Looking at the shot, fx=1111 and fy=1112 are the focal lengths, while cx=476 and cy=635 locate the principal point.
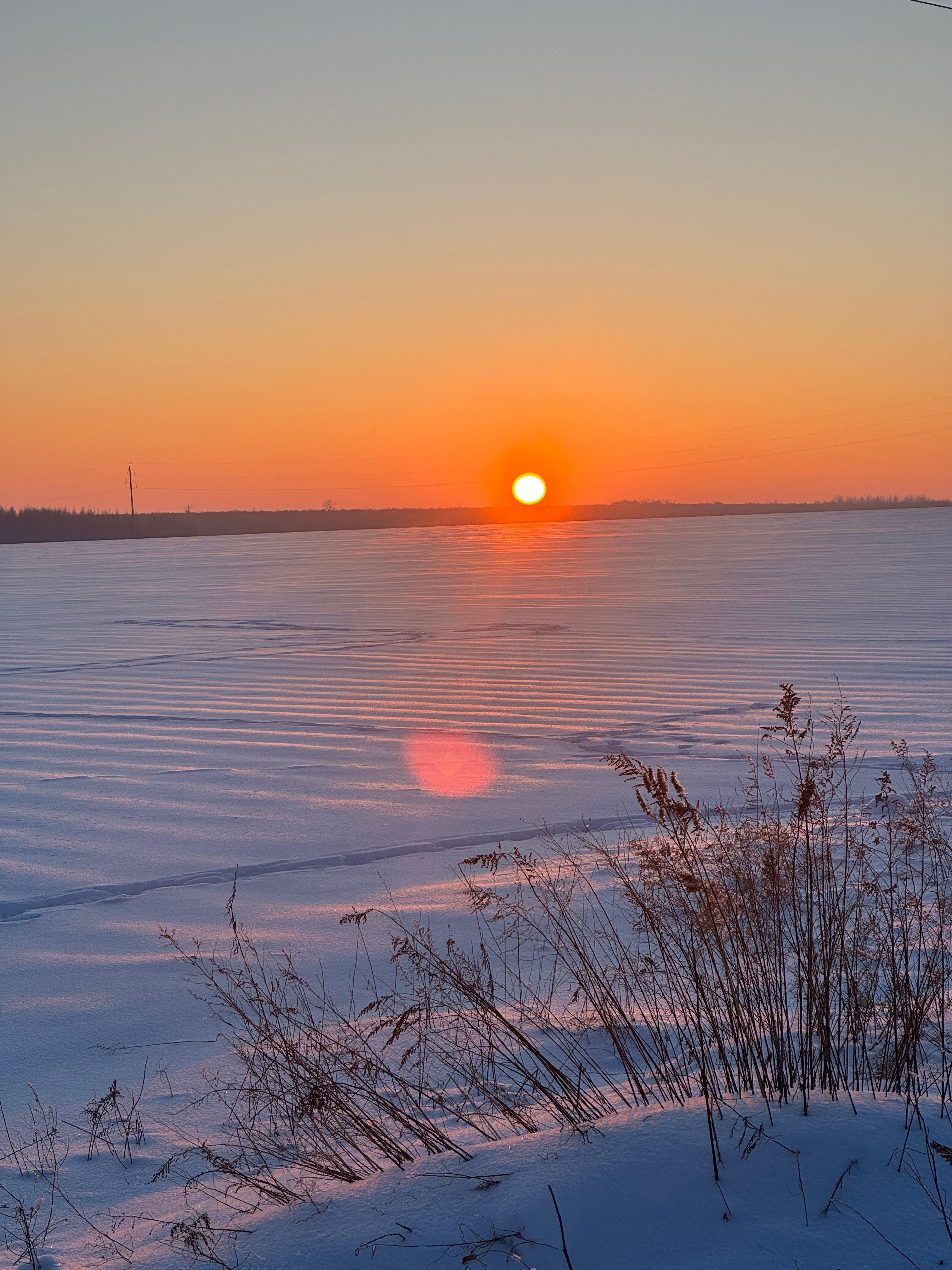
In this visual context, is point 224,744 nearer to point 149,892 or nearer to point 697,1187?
point 149,892

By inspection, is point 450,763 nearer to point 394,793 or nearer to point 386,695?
point 394,793

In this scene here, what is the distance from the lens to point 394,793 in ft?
23.6

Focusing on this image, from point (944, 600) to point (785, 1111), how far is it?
1700 centimetres

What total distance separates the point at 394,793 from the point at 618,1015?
154 inches

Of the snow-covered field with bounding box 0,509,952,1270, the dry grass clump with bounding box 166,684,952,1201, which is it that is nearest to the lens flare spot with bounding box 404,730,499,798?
the snow-covered field with bounding box 0,509,952,1270

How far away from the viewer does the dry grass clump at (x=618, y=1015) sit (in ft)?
8.29

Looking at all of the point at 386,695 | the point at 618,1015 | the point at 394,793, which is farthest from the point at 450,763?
the point at 618,1015

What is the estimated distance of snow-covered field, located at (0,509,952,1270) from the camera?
6.77 ft

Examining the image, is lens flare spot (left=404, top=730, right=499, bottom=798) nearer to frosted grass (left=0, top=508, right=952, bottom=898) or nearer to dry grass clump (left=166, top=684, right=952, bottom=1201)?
frosted grass (left=0, top=508, right=952, bottom=898)

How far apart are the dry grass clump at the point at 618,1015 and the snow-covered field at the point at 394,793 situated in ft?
0.57

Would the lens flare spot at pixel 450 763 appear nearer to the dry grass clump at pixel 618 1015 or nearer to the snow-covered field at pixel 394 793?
the snow-covered field at pixel 394 793

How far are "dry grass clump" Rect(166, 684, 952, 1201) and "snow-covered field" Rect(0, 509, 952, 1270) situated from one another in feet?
0.57

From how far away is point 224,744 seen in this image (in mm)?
8812

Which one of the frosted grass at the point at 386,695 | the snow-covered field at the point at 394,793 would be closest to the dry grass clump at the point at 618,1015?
the snow-covered field at the point at 394,793
